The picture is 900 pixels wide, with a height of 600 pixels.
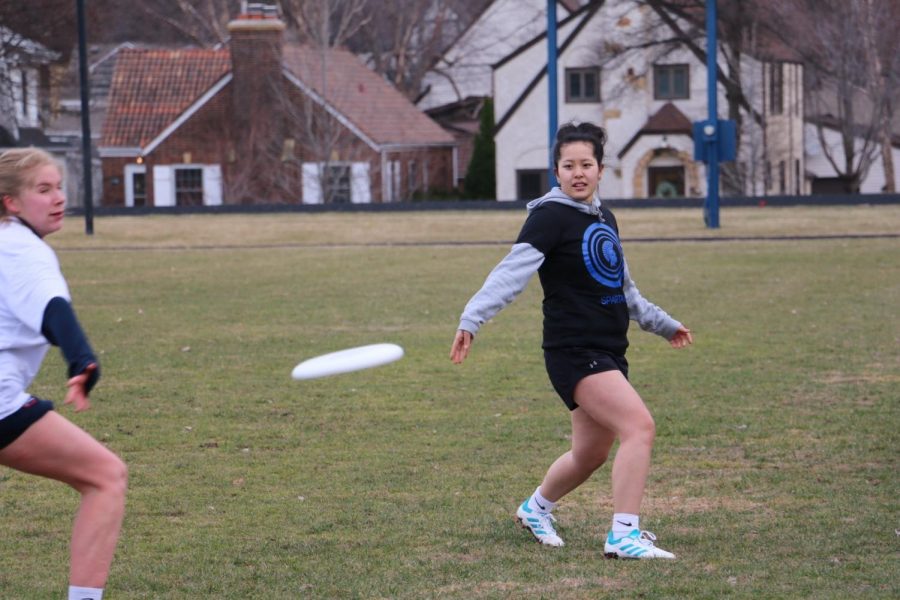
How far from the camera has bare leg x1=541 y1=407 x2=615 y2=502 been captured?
6.21 meters

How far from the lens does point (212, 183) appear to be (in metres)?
52.9

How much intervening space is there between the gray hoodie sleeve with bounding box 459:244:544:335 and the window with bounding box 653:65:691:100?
168 ft

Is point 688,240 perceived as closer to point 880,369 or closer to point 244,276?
point 244,276

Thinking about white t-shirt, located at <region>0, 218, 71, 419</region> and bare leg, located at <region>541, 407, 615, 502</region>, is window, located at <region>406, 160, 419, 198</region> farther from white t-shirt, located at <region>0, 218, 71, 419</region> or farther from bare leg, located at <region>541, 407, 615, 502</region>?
white t-shirt, located at <region>0, 218, 71, 419</region>

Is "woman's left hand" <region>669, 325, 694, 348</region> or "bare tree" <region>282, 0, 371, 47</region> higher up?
"bare tree" <region>282, 0, 371, 47</region>

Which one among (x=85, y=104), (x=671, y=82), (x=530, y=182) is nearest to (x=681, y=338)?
(x=85, y=104)

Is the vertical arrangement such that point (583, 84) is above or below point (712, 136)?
above

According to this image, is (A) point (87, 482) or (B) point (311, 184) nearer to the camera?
A: (A) point (87, 482)

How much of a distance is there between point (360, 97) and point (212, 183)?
22.7 ft

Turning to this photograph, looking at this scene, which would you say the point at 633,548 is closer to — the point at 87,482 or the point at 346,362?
the point at 346,362

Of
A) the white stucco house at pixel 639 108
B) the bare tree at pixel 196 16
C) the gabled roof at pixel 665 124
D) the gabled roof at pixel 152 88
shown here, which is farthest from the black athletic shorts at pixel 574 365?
the bare tree at pixel 196 16

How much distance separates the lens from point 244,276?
22.5 metres

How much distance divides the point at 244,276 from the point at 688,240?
10.2 m

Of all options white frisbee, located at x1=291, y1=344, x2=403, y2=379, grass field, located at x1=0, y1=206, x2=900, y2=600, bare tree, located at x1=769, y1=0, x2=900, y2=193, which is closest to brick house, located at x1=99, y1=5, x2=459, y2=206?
bare tree, located at x1=769, y1=0, x2=900, y2=193
